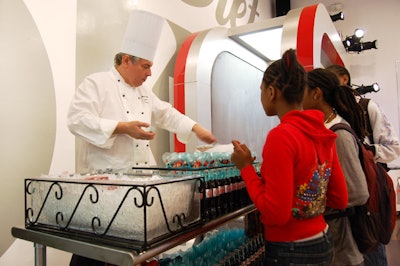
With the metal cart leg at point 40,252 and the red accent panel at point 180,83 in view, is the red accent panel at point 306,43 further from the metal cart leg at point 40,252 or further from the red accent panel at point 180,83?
the metal cart leg at point 40,252

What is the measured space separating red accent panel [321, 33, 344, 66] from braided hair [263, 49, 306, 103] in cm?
217

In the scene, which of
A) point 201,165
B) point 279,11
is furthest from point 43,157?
point 279,11

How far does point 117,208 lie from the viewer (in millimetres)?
828

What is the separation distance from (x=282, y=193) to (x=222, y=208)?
0.29 m

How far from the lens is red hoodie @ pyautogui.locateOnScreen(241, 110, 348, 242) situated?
92 centimetres

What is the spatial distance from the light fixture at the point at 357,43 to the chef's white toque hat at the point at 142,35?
15.1ft

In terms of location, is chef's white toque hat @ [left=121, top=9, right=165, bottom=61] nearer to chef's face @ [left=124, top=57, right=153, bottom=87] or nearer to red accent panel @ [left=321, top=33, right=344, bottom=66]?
chef's face @ [left=124, top=57, right=153, bottom=87]

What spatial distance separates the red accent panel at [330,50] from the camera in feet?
10.5

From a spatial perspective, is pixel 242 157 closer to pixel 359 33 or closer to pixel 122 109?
pixel 122 109

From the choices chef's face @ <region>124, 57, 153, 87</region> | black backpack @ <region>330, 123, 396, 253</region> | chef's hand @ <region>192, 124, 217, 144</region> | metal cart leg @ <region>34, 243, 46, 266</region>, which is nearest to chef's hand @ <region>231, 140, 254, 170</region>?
black backpack @ <region>330, 123, 396, 253</region>

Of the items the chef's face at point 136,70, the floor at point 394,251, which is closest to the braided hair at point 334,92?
the chef's face at point 136,70

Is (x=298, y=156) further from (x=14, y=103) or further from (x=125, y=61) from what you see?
(x=14, y=103)

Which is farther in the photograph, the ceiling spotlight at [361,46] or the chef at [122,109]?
the ceiling spotlight at [361,46]

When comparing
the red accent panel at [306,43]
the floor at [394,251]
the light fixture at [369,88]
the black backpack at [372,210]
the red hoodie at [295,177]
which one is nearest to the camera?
the red hoodie at [295,177]
